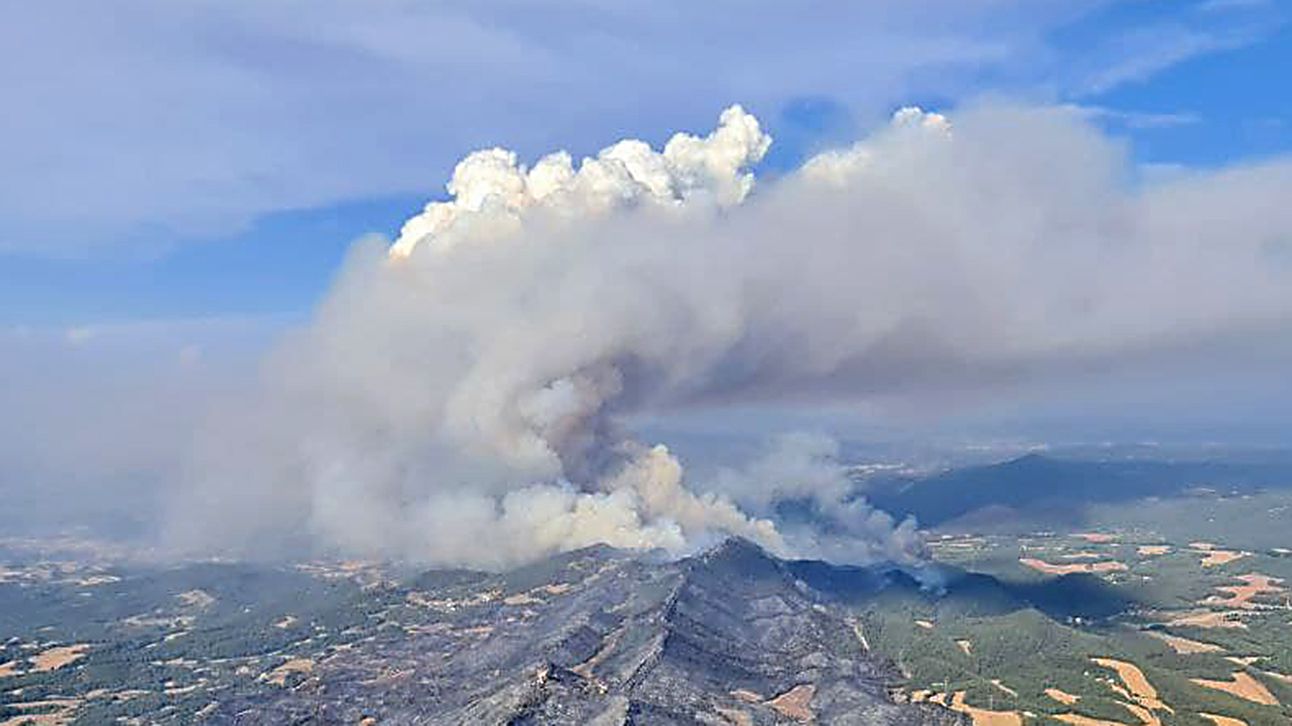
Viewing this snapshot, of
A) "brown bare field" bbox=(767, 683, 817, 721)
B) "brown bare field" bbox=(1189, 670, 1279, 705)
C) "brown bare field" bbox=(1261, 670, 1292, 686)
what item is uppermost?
"brown bare field" bbox=(767, 683, 817, 721)

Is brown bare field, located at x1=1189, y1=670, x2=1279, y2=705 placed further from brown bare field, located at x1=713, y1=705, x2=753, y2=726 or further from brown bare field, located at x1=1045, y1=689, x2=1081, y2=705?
brown bare field, located at x1=713, y1=705, x2=753, y2=726

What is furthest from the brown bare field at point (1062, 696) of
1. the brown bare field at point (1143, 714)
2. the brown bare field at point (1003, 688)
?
the brown bare field at point (1143, 714)

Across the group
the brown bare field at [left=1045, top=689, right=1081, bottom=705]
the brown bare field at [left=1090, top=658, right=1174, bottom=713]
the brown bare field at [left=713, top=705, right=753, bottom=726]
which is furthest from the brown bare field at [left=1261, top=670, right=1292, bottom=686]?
the brown bare field at [left=713, top=705, right=753, bottom=726]

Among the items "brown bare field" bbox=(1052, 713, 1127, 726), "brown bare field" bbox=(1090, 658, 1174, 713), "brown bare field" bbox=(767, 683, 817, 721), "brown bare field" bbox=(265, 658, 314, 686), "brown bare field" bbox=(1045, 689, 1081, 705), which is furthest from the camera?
"brown bare field" bbox=(265, 658, 314, 686)

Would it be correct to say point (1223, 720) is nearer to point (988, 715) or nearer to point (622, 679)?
point (988, 715)

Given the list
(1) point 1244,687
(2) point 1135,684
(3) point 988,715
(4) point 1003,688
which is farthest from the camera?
(1) point 1244,687

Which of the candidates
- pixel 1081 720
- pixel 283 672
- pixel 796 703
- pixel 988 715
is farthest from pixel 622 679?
pixel 283 672

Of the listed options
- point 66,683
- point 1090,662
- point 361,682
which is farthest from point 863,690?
point 66,683
